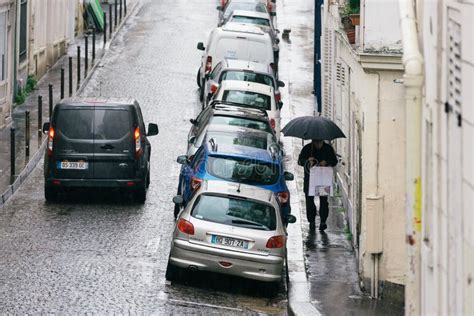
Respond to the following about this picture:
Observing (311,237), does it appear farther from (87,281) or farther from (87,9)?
(87,9)

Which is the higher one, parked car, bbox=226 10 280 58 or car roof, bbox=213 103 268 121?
parked car, bbox=226 10 280 58

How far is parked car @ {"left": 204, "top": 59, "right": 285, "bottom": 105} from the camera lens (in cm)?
2938

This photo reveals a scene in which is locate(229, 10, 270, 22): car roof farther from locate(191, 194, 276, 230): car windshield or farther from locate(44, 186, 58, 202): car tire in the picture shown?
locate(191, 194, 276, 230): car windshield

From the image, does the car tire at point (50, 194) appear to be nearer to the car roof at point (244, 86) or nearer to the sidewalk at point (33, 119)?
the sidewalk at point (33, 119)

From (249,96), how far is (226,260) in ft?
35.7

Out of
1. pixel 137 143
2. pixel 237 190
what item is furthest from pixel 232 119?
pixel 237 190

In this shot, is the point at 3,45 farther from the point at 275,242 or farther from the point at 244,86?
the point at 275,242

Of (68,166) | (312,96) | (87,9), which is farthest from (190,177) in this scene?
(87,9)

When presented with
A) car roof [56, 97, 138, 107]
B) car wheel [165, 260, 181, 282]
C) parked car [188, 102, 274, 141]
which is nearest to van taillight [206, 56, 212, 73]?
parked car [188, 102, 274, 141]

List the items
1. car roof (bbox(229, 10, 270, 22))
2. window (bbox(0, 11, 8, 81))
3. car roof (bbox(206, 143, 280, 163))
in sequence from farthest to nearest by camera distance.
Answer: car roof (bbox(229, 10, 270, 22)), window (bbox(0, 11, 8, 81)), car roof (bbox(206, 143, 280, 163))

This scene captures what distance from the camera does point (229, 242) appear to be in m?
17.5

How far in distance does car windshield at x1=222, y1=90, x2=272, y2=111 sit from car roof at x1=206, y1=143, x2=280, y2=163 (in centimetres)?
700

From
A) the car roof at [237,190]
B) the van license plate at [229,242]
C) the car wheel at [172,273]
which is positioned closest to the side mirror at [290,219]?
the car roof at [237,190]

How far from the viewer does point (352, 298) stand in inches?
700
